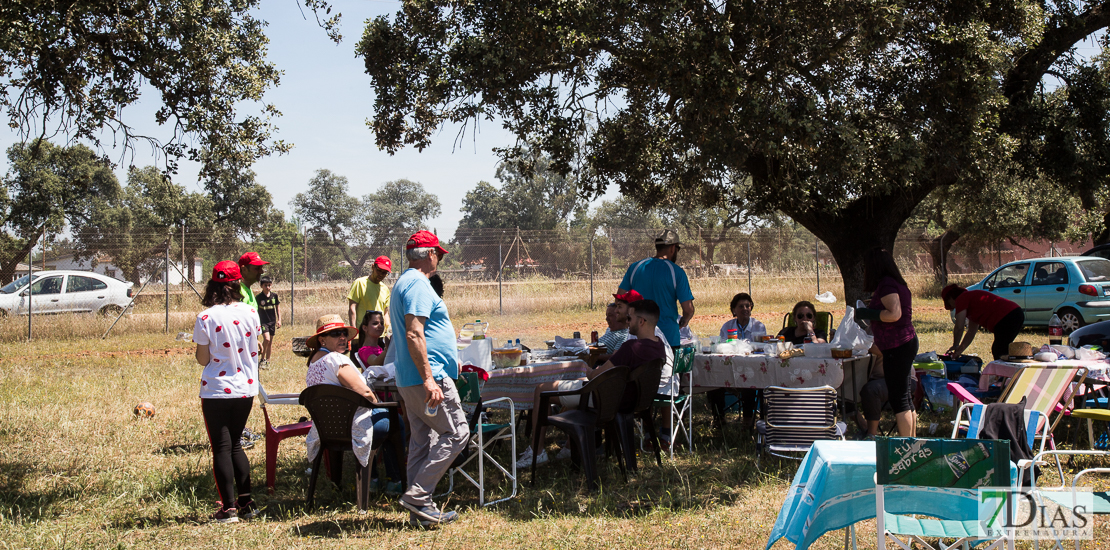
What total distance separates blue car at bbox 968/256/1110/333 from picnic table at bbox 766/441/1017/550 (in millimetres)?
12235

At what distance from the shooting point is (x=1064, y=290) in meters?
13.9

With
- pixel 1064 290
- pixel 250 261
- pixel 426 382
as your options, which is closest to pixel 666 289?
pixel 426 382

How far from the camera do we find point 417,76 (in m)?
8.88

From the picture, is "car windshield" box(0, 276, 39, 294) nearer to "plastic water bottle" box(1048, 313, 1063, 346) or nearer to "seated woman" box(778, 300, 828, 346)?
"seated woman" box(778, 300, 828, 346)

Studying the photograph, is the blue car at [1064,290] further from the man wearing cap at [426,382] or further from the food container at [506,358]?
the man wearing cap at [426,382]

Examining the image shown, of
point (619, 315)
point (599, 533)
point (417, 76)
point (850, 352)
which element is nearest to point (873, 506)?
point (599, 533)

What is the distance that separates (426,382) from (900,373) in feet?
11.0

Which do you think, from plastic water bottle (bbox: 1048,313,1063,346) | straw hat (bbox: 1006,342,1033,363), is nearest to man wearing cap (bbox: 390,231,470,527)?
straw hat (bbox: 1006,342,1033,363)

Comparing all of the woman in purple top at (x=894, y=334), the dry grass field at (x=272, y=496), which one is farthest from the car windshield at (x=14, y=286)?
the woman in purple top at (x=894, y=334)

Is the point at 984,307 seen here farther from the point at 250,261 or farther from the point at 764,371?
the point at 250,261

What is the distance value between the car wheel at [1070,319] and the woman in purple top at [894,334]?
34.4 feet

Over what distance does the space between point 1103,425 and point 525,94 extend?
20.8ft

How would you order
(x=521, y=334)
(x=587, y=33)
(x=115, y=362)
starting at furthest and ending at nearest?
(x=521, y=334) < (x=115, y=362) < (x=587, y=33)

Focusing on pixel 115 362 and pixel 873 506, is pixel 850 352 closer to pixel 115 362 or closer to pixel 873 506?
pixel 873 506
